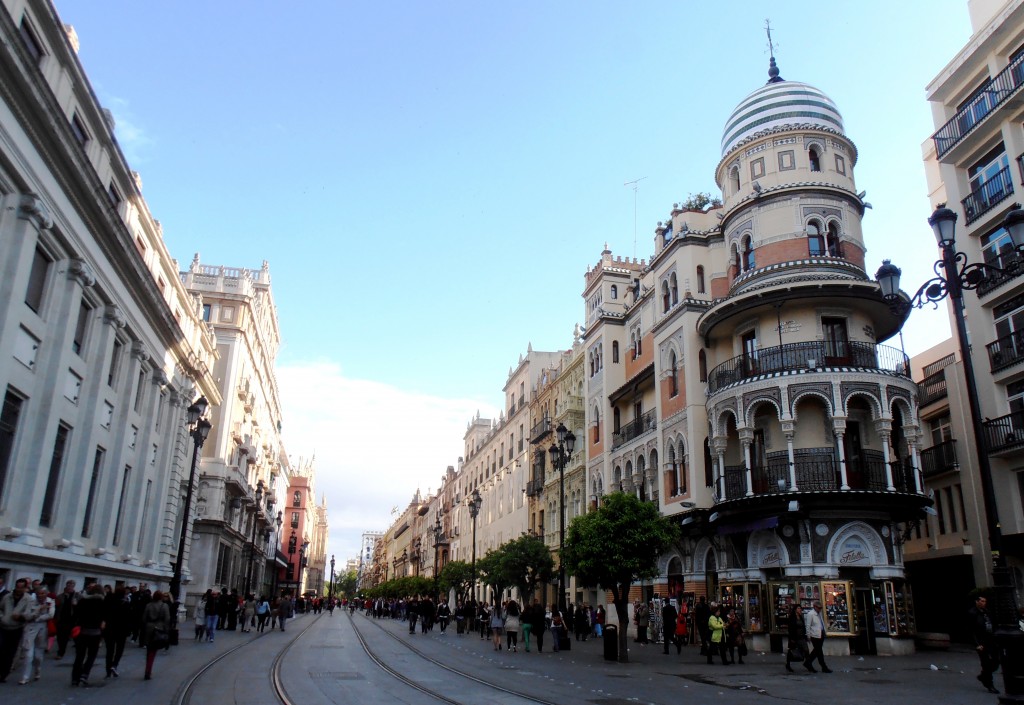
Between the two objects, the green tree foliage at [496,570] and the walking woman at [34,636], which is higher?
the green tree foliage at [496,570]

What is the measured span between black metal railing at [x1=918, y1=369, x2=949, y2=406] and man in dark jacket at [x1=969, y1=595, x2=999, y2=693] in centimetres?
2226

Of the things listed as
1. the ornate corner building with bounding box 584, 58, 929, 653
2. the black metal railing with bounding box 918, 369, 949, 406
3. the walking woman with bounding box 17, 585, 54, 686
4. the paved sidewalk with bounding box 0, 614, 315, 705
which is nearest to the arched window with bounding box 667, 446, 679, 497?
the ornate corner building with bounding box 584, 58, 929, 653

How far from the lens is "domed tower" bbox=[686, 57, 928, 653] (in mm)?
25125

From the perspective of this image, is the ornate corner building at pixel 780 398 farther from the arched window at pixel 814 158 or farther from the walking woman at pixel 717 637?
the walking woman at pixel 717 637

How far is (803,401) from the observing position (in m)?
26.9

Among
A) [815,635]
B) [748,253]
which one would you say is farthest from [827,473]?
[748,253]

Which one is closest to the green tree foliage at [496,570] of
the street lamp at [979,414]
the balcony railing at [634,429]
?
the balcony railing at [634,429]

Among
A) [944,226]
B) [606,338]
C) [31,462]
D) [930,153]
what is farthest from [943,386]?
[31,462]

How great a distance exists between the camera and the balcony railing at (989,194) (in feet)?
95.1

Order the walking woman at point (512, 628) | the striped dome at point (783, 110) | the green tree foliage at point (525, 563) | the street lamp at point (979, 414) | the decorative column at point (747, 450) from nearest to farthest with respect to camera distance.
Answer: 1. the street lamp at point (979, 414)
2. the walking woman at point (512, 628)
3. the decorative column at point (747, 450)
4. the striped dome at point (783, 110)
5. the green tree foliage at point (525, 563)

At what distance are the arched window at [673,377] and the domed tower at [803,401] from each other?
6.01 ft

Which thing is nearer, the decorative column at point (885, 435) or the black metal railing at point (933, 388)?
the decorative column at point (885, 435)

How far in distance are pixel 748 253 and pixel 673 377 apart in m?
6.00

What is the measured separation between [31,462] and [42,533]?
7.79ft
